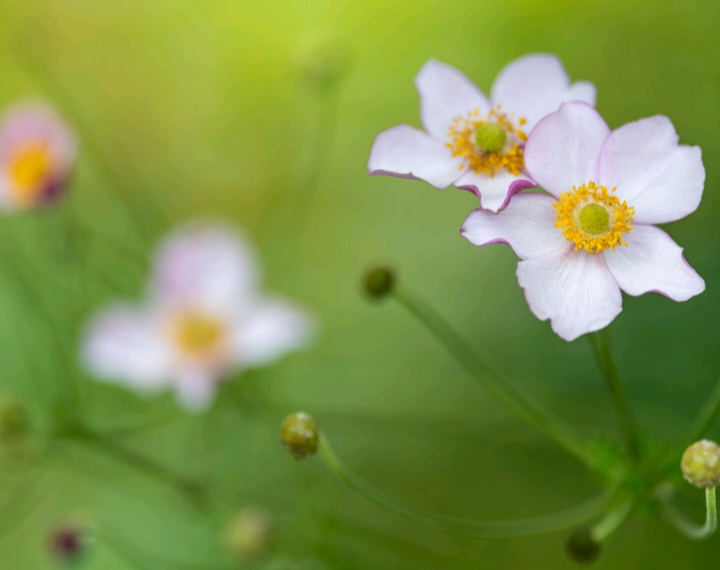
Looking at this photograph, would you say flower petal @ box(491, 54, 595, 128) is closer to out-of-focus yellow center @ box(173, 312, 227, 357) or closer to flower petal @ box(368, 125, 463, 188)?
flower petal @ box(368, 125, 463, 188)

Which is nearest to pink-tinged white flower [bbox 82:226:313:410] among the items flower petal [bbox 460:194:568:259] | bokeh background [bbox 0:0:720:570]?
bokeh background [bbox 0:0:720:570]

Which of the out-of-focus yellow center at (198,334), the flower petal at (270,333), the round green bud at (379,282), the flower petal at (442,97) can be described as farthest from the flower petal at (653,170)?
the out-of-focus yellow center at (198,334)

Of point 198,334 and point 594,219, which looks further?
point 198,334

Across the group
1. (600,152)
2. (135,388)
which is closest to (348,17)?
(135,388)

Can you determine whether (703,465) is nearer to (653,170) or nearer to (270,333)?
(653,170)

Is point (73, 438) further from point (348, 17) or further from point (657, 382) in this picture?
point (348, 17)

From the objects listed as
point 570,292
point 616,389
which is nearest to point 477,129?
point 570,292
